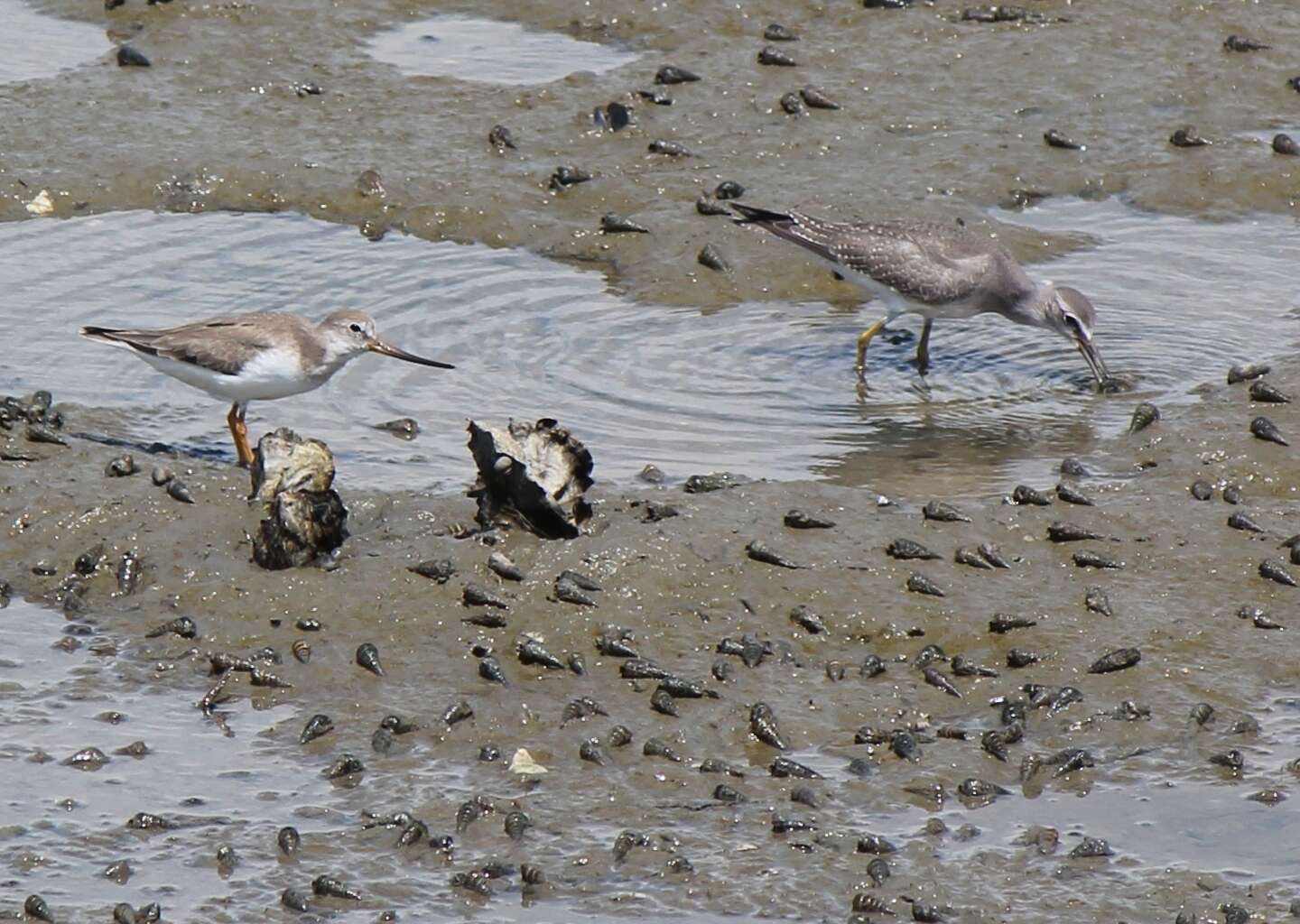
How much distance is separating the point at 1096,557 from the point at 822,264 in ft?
14.8

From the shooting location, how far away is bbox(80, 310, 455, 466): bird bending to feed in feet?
36.9

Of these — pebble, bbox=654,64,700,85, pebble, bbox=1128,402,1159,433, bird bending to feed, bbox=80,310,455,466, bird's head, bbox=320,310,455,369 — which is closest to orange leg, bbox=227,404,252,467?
bird bending to feed, bbox=80,310,455,466

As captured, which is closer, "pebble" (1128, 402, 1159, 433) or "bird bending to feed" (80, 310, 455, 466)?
"bird bending to feed" (80, 310, 455, 466)

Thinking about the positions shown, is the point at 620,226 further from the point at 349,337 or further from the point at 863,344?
the point at 349,337

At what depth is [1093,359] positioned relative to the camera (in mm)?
13117

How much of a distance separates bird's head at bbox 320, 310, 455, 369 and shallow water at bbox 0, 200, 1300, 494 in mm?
461

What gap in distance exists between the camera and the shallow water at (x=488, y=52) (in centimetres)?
1748

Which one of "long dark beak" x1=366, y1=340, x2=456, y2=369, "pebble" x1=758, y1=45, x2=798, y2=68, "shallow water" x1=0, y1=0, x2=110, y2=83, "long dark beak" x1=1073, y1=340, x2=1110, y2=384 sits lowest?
"long dark beak" x1=1073, y1=340, x2=1110, y2=384

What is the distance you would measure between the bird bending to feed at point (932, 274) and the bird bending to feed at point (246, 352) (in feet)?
11.2

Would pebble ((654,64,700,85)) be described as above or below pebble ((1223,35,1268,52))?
Result: below

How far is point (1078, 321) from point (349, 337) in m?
4.48

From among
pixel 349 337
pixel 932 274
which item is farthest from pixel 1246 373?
pixel 349 337

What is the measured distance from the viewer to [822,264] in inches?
556

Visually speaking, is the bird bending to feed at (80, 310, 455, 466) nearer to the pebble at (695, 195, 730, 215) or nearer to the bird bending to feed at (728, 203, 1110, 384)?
the bird bending to feed at (728, 203, 1110, 384)
